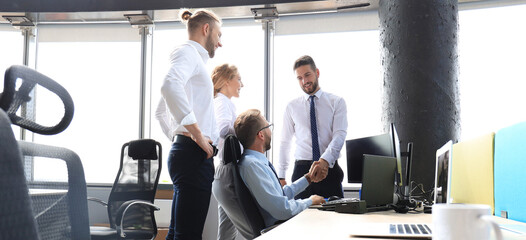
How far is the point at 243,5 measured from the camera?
532cm

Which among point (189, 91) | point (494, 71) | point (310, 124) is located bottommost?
point (310, 124)

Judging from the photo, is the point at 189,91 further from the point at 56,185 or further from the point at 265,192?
the point at 56,185

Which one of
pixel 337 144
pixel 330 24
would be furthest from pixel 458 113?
pixel 330 24

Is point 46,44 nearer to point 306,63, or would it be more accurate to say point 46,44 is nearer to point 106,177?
point 106,177

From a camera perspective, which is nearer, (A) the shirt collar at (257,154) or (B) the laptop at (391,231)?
(B) the laptop at (391,231)

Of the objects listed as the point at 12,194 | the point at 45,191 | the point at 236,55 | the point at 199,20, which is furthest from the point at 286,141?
the point at 12,194

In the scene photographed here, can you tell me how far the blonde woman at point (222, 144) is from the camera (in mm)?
2262

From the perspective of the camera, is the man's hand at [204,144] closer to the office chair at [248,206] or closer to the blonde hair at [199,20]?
the office chair at [248,206]

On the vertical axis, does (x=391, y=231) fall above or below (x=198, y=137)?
below

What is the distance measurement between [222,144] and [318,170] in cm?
65

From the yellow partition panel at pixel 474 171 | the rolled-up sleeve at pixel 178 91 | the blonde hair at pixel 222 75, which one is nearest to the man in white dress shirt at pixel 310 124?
the blonde hair at pixel 222 75

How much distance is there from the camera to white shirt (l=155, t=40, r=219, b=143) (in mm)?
2285

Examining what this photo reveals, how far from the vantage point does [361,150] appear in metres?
2.93

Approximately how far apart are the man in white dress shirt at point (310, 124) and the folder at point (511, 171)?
1.58 metres
